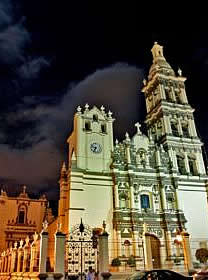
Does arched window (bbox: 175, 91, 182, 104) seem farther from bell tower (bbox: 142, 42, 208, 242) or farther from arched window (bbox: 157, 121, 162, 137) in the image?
arched window (bbox: 157, 121, 162, 137)

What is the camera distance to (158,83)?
39.3 metres

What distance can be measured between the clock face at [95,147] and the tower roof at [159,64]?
15230 mm

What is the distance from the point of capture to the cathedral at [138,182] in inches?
1113

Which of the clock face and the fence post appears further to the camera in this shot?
the clock face

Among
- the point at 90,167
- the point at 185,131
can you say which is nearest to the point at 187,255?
the point at 90,167

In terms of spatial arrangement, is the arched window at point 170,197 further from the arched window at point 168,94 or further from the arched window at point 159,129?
the arched window at point 168,94

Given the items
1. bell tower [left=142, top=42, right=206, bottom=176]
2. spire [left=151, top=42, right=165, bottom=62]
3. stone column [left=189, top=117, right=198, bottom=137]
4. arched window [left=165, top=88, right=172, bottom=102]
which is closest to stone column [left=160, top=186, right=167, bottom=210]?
bell tower [left=142, top=42, right=206, bottom=176]

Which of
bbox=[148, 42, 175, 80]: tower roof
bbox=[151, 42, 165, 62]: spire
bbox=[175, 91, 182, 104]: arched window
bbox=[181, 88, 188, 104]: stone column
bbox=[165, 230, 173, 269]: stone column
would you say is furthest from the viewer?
bbox=[151, 42, 165, 62]: spire

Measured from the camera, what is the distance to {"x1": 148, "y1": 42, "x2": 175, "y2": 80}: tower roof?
40.6 meters

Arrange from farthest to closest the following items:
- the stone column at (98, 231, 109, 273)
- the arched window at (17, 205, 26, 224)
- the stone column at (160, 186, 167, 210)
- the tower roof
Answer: the arched window at (17, 205, 26, 224) → the tower roof → the stone column at (160, 186, 167, 210) → the stone column at (98, 231, 109, 273)

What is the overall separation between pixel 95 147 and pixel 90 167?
2308mm

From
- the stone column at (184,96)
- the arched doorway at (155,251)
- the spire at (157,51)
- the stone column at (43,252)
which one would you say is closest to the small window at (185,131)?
the stone column at (184,96)

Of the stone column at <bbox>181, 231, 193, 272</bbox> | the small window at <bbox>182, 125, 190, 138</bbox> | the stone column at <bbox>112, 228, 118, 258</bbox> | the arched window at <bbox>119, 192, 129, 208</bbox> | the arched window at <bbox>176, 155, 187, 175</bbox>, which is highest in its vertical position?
the small window at <bbox>182, 125, 190, 138</bbox>

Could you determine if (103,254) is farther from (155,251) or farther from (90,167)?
(90,167)
